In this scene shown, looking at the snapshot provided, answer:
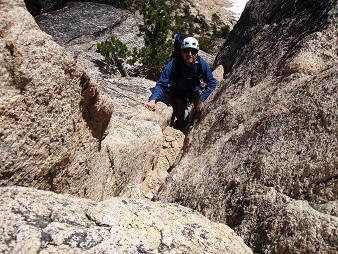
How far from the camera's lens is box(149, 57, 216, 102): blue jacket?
885cm

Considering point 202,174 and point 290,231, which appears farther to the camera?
point 202,174

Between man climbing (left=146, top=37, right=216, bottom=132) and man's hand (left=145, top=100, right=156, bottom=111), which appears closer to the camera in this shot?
man climbing (left=146, top=37, right=216, bottom=132)

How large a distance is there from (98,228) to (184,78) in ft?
20.4

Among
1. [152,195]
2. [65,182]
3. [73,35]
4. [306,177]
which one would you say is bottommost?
[73,35]

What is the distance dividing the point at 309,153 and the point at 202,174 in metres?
1.64

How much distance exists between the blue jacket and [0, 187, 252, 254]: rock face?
16.5 ft

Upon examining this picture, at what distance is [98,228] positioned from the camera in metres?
3.42

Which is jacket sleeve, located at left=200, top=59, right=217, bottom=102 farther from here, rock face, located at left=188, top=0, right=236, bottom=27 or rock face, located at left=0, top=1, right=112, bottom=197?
rock face, located at left=188, top=0, right=236, bottom=27

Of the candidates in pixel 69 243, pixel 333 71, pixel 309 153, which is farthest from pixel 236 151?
pixel 69 243

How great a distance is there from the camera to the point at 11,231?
3.11 meters

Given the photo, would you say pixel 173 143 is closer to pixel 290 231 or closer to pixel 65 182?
pixel 65 182

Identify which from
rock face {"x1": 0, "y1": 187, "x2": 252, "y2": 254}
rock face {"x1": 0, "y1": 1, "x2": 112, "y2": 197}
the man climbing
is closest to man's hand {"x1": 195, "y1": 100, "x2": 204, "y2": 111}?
the man climbing

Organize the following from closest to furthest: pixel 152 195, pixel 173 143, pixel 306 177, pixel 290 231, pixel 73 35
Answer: pixel 290 231 → pixel 306 177 → pixel 152 195 → pixel 173 143 → pixel 73 35

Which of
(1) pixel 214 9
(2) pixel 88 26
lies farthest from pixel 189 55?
(1) pixel 214 9
